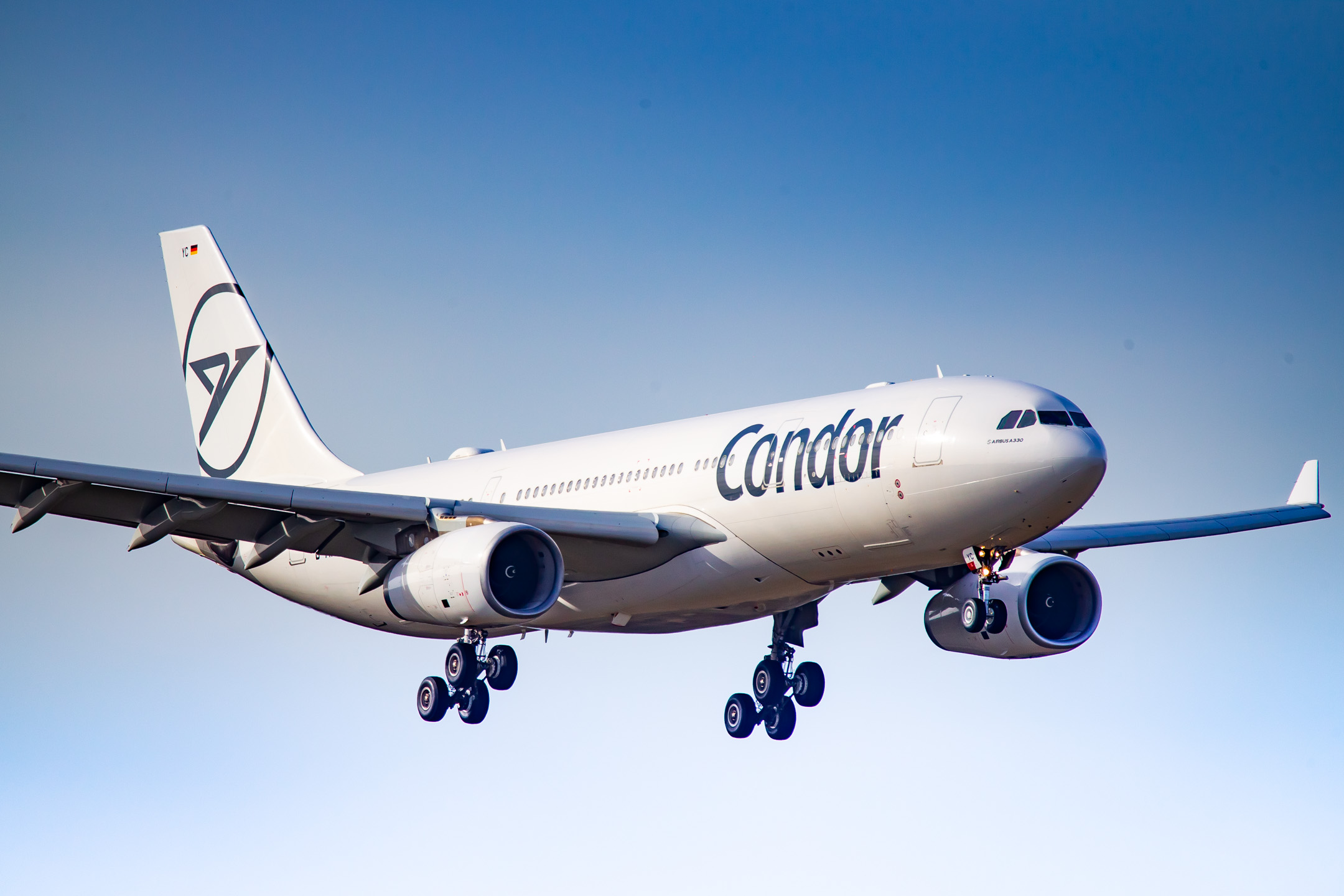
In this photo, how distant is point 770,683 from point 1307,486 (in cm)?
1376

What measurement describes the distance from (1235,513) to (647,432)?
15377 millimetres

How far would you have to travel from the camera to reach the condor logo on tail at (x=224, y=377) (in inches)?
1721

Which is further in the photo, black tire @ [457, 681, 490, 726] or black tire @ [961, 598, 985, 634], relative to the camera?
black tire @ [457, 681, 490, 726]

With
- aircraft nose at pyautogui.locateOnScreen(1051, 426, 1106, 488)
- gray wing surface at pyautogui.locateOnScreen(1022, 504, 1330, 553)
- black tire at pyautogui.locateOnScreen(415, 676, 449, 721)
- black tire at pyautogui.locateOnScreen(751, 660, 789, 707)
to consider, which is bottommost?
black tire at pyautogui.locateOnScreen(415, 676, 449, 721)

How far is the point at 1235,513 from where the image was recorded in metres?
37.9

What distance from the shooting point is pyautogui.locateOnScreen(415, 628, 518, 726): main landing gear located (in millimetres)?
33375

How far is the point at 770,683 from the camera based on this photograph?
36188 mm

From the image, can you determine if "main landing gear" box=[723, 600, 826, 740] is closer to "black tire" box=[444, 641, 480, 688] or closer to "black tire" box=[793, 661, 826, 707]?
"black tire" box=[793, 661, 826, 707]

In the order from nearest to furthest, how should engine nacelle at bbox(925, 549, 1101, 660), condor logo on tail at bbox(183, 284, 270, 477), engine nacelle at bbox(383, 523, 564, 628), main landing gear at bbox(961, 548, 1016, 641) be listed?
main landing gear at bbox(961, 548, 1016, 641) < engine nacelle at bbox(383, 523, 564, 628) < engine nacelle at bbox(925, 549, 1101, 660) < condor logo on tail at bbox(183, 284, 270, 477)

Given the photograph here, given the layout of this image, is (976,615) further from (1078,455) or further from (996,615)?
(1078,455)

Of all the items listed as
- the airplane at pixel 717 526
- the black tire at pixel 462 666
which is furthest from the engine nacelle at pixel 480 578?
the black tire at pixel 462 666

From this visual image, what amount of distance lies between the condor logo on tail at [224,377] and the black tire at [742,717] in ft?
53.9

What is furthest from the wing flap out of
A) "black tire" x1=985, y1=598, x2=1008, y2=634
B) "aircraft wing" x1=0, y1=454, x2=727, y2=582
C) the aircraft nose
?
the aircraft nose

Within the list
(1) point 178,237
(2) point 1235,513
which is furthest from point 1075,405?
(1) point 178,237
